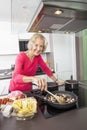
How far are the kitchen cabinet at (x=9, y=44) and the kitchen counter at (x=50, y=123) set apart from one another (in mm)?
2258

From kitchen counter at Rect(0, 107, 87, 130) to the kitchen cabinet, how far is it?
2258 millimetres

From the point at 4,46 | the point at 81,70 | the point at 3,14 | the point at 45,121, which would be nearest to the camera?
the point at 45,121

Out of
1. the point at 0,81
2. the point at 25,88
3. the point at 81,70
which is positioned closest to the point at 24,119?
the point at 25,88

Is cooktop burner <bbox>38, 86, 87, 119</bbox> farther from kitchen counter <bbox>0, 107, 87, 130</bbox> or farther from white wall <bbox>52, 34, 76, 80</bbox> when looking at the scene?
white wall <bbox>52, 34, 76, 80</bbox>

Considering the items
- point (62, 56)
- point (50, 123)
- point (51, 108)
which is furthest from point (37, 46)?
point (62, 56)

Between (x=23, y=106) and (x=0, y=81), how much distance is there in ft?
6.73

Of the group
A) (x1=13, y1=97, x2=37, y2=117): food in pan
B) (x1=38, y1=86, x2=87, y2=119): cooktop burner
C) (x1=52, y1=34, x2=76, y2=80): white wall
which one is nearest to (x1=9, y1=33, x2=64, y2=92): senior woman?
(x1=38, y1=86, x2=87, y2=119): cooktop burner

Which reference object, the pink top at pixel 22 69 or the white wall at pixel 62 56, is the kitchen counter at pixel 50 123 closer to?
the pink top at pixel 22 69

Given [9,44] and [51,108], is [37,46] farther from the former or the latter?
[9,44]

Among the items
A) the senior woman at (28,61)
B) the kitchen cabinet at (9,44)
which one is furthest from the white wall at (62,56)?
the senior woman at (28,61)

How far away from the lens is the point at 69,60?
304cm

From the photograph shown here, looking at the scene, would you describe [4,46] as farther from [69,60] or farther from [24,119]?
[24,119]

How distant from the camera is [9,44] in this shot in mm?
2975

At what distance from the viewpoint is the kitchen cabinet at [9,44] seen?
294 centimetres
